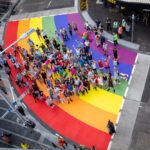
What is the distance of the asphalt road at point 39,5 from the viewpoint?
128ft

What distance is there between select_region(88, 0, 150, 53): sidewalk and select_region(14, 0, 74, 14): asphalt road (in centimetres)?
270

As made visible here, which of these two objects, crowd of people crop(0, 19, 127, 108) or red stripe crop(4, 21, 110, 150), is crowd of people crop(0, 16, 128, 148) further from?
red stripe crop(4, 21, 110, 150)

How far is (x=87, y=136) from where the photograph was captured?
25.8m

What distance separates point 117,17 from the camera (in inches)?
1400

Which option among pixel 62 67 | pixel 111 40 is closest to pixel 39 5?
pixel 111 40

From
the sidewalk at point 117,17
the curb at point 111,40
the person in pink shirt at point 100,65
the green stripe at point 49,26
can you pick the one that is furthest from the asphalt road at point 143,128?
the green stripe at point 49,26

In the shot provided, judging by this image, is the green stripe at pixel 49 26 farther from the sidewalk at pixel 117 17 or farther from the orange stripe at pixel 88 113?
the orange stripe at pixel 88 113

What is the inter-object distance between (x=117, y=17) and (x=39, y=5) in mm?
9394

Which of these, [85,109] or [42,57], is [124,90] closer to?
A: [85,109]

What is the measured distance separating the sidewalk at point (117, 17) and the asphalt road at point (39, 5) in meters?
2.70

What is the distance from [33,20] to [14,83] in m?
9.14

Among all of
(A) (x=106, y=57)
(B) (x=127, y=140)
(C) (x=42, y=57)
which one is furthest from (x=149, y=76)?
(C) (x=42, y=57)

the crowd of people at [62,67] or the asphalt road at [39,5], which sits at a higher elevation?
the asphalt road at [39,5]

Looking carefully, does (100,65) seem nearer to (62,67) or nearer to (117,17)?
(62,67)
